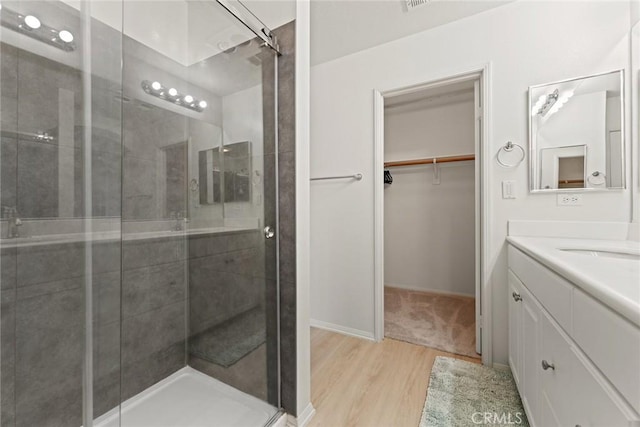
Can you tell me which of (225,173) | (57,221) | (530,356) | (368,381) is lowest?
(368,381)

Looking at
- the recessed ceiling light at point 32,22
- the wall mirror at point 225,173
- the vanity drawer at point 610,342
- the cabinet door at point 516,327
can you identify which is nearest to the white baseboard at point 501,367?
the cabinet door at point 516,327

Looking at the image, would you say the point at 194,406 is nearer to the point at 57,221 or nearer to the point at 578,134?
the point at 57,221

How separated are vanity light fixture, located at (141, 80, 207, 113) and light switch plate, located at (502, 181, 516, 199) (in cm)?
186

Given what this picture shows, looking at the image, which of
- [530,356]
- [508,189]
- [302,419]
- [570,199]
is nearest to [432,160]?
[508,189]

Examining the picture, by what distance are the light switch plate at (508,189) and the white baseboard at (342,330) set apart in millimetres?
1393

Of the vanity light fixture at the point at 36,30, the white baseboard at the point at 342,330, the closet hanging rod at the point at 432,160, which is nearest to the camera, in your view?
the vanity light fixture at the point at 36,30

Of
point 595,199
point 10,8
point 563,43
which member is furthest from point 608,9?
point 10,8

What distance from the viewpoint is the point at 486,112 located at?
1.72m

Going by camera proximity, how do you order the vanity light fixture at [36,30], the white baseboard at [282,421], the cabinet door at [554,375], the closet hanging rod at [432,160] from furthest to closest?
the closet hanging rod at [432,160], the white baseboard at [282,421], the vanity light fixture at [36,30], the cabinet door at [554,375]

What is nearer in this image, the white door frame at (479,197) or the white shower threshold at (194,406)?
the white shower threshold at (194,406)

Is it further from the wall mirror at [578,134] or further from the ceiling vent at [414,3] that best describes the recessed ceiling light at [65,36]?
the wall mirror at [578,134]

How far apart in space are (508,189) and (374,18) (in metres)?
1.45

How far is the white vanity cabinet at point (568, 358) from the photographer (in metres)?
0.47

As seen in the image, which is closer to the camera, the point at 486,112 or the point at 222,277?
the point at 222,277
